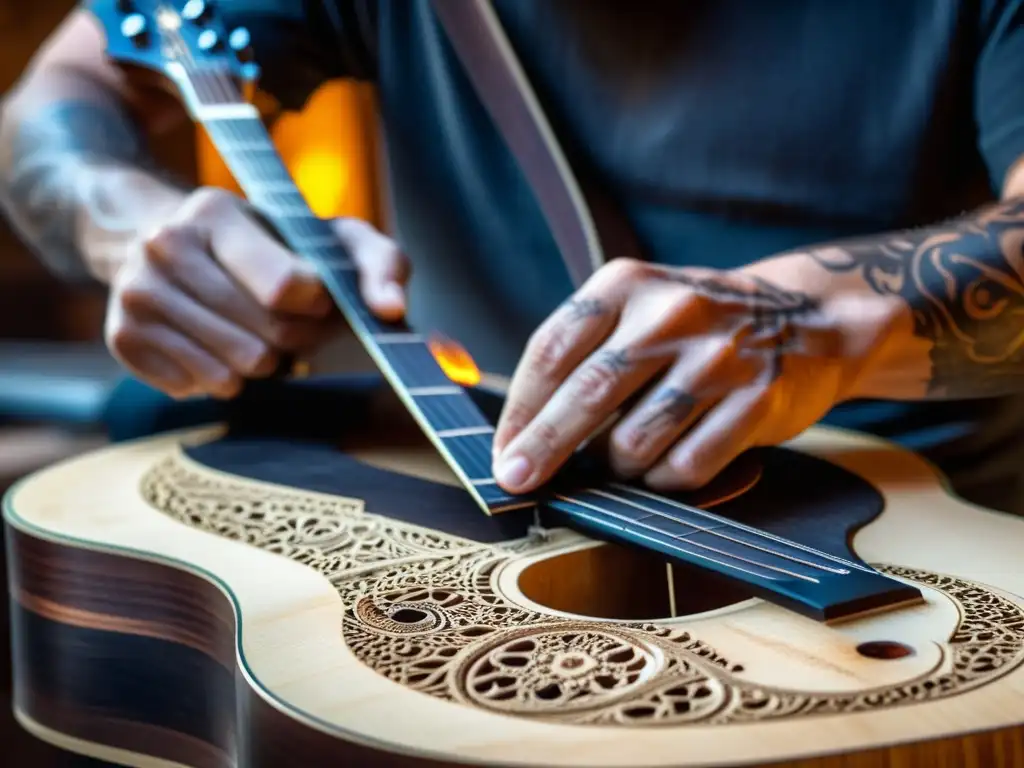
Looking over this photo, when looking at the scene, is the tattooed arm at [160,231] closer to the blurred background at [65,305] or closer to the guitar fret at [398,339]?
the guitar fret at [398,339]

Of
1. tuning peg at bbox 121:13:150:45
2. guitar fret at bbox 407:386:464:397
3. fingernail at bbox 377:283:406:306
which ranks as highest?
tuning peg at bbox 121:13:150:45

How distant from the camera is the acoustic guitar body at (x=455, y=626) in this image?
0.36 m

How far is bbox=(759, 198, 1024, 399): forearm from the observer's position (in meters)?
0.73

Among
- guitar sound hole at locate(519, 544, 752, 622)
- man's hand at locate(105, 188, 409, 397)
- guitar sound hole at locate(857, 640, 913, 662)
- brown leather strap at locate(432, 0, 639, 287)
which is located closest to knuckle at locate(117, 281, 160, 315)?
man's hand at locate(105, 188, 409, 397)

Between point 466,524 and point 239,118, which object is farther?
point 239,118

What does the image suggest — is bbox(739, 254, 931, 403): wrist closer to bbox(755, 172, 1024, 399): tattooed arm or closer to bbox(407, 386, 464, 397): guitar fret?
bbox(755, 172, 1024, 399): tattooed arm

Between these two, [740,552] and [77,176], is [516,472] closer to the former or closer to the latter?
[740,552]

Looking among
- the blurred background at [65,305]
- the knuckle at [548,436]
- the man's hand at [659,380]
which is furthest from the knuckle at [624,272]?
the blurred background at [65,305]

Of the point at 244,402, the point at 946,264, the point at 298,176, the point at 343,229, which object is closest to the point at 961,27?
the point at 946,264

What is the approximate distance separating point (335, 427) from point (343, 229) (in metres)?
0.19

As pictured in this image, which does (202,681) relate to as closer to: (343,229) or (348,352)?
(343,229)

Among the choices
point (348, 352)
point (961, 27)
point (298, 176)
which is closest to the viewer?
point (961, 27)

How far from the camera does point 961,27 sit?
87 centimetres

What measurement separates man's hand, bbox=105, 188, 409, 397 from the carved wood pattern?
29 centimetres
